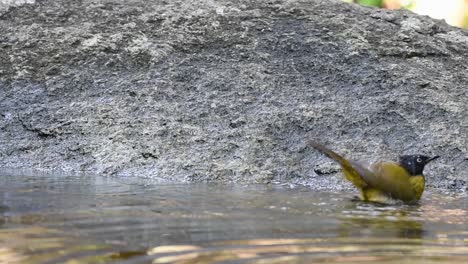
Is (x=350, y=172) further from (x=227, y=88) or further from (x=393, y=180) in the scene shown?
(x=227, y=88)

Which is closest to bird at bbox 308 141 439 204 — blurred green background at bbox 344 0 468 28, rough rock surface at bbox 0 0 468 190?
rough rock surface at bbox 0 0 468 190

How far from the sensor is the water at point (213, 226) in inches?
61.3

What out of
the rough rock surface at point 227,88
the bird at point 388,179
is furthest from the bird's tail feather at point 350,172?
the rough rock surface at point 227,88

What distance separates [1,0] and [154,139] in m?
1.49

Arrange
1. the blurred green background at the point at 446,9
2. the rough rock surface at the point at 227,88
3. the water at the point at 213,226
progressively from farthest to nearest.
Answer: the blurred green background at the point at 446,9, the rough rock surface at the point at 227,88, the water at the point at 213,226

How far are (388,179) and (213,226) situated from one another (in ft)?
3.66

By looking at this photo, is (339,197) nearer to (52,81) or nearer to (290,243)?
(290,243)

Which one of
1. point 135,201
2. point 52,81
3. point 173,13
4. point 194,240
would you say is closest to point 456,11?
point 173,13

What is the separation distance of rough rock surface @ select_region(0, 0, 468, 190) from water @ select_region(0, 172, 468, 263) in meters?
0.49

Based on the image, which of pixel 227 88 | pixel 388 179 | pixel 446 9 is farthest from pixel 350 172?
pixel 446 9

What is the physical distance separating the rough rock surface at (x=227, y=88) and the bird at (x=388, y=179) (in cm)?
33

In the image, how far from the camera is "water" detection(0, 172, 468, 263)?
1.56 m

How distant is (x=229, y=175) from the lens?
327 centimetres

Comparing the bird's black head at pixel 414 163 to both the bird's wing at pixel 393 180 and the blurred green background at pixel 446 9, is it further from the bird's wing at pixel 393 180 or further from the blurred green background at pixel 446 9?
the blurred green background at pixel 446 9
